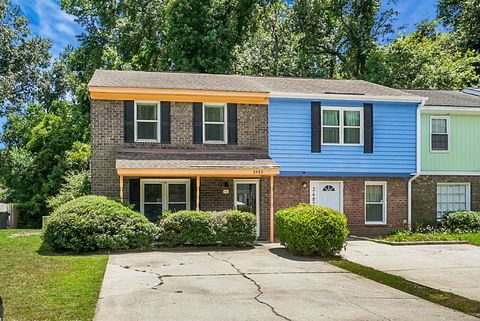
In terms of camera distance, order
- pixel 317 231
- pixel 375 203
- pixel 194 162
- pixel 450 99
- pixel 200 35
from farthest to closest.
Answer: pixel 200 35
pixel 450 99
pixel 375 203
pixel 194 162
pixel 317 231

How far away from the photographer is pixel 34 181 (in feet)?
108

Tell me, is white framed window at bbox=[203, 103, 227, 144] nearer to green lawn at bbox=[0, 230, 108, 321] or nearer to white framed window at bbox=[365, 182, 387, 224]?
white framed window at bbox=[365, 182, 387, 224]

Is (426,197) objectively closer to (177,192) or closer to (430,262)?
(430,262)

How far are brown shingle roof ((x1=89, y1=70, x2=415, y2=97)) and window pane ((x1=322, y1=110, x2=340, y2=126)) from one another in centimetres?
74

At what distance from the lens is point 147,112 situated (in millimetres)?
19000

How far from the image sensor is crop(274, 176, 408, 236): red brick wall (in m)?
19.8

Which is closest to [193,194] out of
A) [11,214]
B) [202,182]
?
[202,182]

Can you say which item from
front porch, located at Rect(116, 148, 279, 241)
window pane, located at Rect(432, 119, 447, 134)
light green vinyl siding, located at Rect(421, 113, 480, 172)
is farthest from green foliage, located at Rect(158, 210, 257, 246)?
window pane, located at Rect(432, 119, 447, 134)

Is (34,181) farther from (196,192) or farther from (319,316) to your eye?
(319,316)

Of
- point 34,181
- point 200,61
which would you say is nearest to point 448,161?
point 200,61

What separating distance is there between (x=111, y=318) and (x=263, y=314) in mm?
2180

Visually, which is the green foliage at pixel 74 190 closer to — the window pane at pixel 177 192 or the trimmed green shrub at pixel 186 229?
the window pane at pixel 177 192

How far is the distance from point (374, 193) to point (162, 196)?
8021 mm

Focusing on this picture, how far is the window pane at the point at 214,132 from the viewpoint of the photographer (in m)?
19.5
